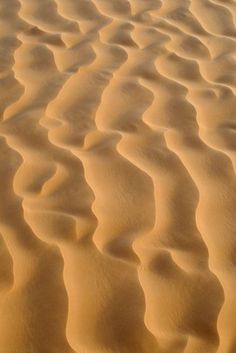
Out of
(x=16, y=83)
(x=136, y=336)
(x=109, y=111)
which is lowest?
(x=16, y=83)

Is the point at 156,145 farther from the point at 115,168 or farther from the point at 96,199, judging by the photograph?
the point at 96,199

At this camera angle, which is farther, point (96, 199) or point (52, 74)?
point (52, 74)

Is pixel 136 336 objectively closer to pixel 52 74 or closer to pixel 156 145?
pixel 156 145

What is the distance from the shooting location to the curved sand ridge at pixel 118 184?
2.33 m

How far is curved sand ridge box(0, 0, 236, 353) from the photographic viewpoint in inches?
91.7

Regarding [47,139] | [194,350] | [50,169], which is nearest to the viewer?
[194,350]

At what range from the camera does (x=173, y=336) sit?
2270 millimetres

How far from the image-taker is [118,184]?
119 inches

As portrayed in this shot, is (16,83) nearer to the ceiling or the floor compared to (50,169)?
nearer to the floor

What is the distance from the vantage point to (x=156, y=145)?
329 cm

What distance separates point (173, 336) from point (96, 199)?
81cm

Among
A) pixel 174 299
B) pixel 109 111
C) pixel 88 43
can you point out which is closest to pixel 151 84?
pixel 109 111

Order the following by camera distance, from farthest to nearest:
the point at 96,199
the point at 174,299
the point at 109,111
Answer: the point at 109,111 < the point at 96,199 < the point at 174,299

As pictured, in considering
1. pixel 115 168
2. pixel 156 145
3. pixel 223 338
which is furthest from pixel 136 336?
pixel 156 145
